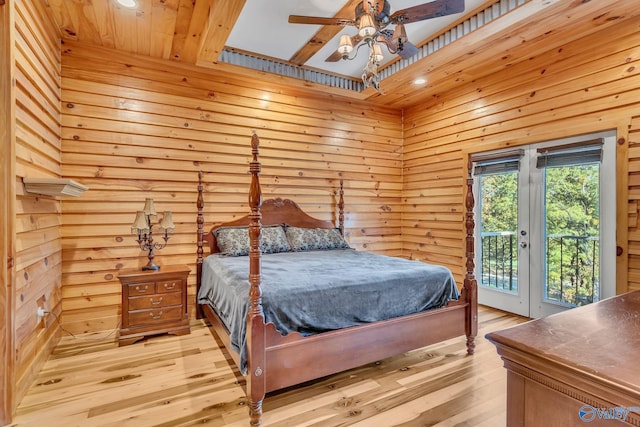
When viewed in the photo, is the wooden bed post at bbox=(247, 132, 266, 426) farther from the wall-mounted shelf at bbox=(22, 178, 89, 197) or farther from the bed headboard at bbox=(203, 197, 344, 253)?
the bed headboard at bbox=(203, 197, 344, 253)

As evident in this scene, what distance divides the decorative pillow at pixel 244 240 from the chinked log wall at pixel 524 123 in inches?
89.9

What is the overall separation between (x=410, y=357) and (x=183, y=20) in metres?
3.67

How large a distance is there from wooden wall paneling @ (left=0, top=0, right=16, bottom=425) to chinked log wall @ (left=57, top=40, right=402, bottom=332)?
1443mm

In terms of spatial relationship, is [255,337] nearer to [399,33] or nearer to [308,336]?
[308,336]

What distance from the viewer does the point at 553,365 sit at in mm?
706

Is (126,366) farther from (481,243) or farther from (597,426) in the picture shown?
(481,243)

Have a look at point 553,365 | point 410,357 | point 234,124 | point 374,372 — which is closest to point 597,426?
point 553,365

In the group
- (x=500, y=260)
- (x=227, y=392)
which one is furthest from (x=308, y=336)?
(x=500, y=260)

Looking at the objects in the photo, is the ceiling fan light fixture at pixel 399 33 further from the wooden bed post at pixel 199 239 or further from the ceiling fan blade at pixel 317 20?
the wooden bed post at pixel 199 239

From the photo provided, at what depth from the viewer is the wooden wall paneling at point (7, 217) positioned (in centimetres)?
185

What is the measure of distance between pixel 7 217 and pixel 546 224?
458cm

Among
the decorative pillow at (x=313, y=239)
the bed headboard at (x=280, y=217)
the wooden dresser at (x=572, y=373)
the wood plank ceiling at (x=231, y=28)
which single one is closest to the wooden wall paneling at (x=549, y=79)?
the wood plank ceiling at (x=231, y=28)

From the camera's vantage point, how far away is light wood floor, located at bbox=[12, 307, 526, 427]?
1.92 meters

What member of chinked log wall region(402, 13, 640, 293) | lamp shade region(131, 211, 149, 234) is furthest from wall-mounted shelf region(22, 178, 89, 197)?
chinked log wall region(402, 13, 640, 293)
